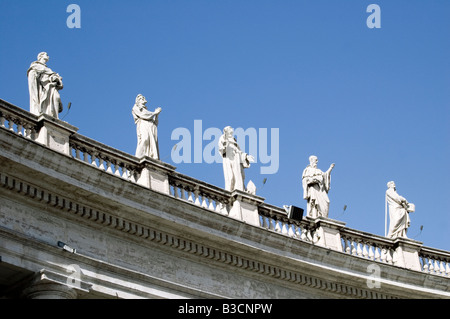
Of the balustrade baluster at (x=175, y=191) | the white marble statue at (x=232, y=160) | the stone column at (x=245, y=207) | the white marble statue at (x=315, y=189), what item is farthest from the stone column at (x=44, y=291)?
the white marble statue at (x=315, y=189)

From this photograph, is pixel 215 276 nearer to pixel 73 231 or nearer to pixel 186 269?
pixel 186 269

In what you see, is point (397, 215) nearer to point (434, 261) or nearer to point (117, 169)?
point (434, 261)

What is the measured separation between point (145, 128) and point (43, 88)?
11.4 ft

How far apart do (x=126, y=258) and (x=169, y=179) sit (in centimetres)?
328

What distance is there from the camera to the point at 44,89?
27.5 metres

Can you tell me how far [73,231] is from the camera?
25609mm

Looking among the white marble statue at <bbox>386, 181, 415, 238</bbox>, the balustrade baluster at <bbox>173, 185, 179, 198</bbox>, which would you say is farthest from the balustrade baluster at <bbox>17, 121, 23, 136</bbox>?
the white marble statue at <bbox>386, 181, 415, 238</bbox>

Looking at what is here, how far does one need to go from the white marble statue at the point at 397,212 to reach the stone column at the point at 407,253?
1.78 feet

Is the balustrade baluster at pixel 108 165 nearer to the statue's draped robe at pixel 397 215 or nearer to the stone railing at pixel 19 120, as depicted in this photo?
the stone railing at pixel 19 120

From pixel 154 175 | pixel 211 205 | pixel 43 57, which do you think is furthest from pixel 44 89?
pixel 211 205

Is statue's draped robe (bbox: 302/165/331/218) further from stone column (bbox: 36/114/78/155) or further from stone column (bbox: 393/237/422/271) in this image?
stone column (bbox: 36/114/78/155)

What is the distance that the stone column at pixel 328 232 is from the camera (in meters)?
31.8
